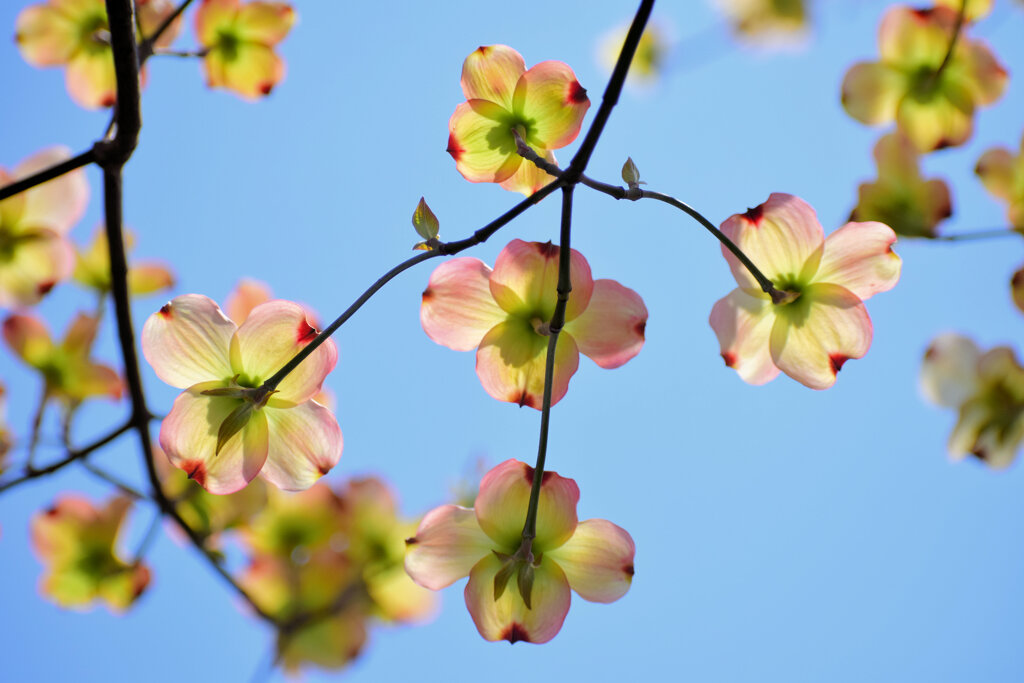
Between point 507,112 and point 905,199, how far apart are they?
342 millimetres

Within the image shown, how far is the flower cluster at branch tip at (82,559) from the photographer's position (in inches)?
33.3

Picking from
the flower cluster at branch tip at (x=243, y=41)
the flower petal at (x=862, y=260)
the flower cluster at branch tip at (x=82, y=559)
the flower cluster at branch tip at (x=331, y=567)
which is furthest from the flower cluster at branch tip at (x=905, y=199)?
the flower cluster at branch tip at (x=82, y=559)

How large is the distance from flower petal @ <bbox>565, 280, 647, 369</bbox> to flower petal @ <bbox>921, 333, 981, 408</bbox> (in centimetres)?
44

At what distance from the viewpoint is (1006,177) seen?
626mm

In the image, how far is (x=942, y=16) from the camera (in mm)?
639

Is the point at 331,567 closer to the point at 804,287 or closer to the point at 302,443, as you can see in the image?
the point at 302,443

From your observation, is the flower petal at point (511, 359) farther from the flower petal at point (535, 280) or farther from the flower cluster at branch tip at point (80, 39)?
the flower cluster at branch tip at point (80, 39)

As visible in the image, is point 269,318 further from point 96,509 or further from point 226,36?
point 96,509

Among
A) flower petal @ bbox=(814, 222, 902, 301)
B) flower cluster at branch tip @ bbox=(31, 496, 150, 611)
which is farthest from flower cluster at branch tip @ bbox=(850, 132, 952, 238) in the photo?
flower cluster at branch tip @ bbox=(31, 496, 150, 611)

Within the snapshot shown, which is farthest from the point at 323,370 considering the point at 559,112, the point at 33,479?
the point at 33,479

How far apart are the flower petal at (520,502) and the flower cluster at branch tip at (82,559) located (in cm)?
58

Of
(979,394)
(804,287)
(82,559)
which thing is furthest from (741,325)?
(82,559)

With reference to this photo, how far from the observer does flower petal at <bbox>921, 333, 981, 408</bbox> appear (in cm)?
72

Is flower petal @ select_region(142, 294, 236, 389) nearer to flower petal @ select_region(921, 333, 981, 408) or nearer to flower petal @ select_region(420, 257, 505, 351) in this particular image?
flower petal @ select_region(420, 257, 505, 351)
